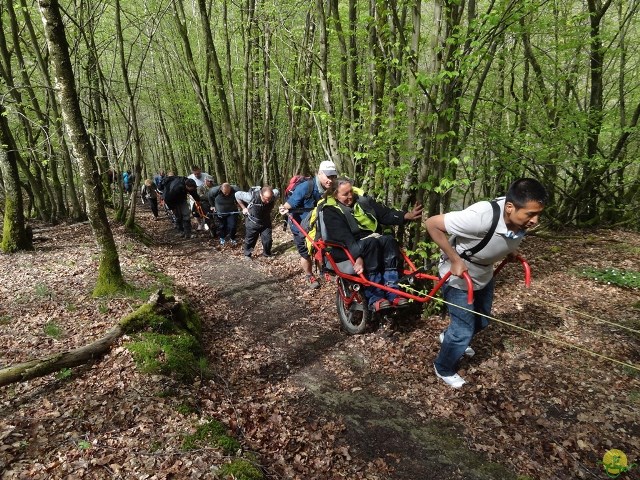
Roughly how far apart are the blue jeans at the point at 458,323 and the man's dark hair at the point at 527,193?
3.90ft

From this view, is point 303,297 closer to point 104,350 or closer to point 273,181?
point 104,350

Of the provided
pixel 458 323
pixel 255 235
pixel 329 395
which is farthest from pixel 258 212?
pixel 458 323

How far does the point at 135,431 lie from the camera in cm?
324

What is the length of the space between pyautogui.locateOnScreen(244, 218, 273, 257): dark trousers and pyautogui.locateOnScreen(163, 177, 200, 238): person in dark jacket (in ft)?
11.9

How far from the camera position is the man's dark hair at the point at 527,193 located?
3.17 metres

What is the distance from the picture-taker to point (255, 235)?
399 inches

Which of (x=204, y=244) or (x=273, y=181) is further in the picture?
(x=273, y=181)

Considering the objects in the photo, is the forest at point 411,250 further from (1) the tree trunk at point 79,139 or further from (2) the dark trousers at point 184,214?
(2) the dark trousers at point 184,214

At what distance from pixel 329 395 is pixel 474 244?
2451 millimetres

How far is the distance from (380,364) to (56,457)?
3.59 metres

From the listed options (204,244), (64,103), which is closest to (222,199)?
(204,244)

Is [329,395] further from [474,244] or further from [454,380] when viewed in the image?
[474,244]

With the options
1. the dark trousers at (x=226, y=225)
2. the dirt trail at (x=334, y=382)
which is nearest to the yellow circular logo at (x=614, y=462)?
the dirt trail at (x=334, y=382)

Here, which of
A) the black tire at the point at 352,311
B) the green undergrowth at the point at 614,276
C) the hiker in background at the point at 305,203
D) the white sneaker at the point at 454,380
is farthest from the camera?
the hiker in background at the point at 305,203
